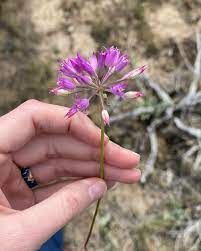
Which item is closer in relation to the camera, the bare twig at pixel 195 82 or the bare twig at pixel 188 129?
the bare twig at pixel 188 129

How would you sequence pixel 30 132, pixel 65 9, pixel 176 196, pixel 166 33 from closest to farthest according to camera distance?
pixel 30 132 < pixel 176 196 < pixel 166 33 < pixel 65 9

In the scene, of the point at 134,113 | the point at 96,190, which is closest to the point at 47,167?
the point at 96,190

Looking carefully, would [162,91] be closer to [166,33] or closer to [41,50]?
[166,33]

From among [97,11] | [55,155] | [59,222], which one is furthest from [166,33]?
[59,222]

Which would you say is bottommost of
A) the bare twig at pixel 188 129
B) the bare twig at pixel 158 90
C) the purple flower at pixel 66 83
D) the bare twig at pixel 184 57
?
the bare twig at pixel 188 129

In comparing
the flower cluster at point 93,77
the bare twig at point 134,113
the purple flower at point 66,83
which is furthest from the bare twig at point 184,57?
the purple flower at point 66,83

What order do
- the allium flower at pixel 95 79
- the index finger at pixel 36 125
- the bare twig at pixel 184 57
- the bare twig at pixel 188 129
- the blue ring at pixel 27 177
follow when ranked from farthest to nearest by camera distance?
the bare twig at pixel 184 57, the bare twig at pixel 188 129, the blue ring at pixel 27 177, the index finger at pixel 36 125, the allium flower at pixel 95 79

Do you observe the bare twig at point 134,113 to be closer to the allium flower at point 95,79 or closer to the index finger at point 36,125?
the index finger at point 36,125
